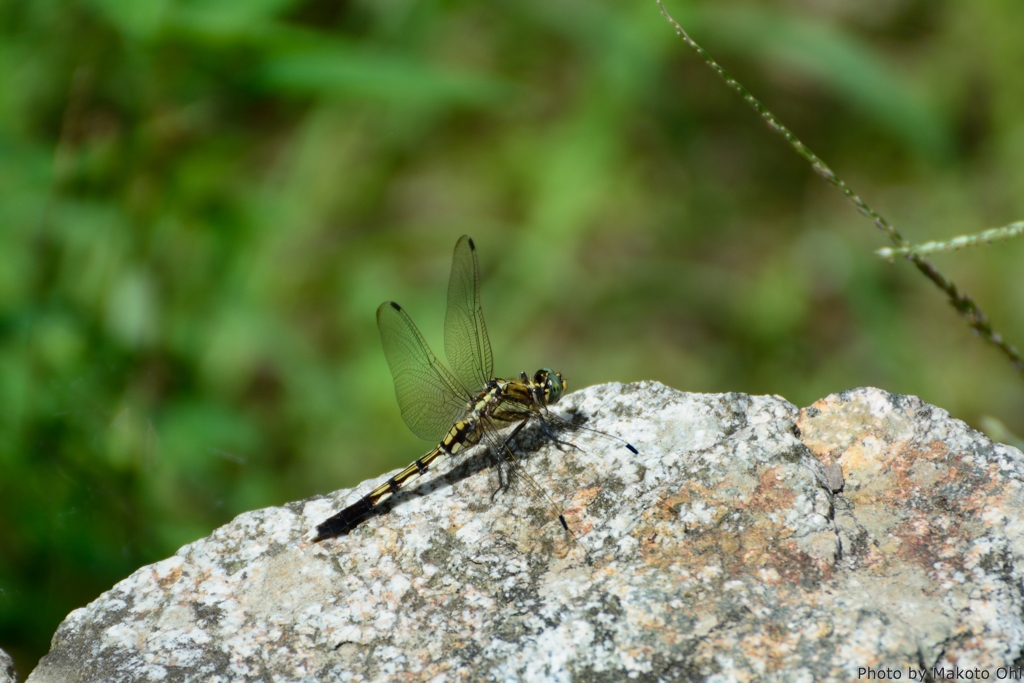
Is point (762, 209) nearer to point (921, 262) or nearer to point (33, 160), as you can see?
point (921, 262)

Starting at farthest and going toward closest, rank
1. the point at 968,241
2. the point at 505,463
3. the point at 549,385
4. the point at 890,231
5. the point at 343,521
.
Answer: the point at 549,385 < the point at 505,463 < the point at 343,521 < the point at 890,231 < the point at 968,241

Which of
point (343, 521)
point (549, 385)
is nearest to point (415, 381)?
point (549, 385)

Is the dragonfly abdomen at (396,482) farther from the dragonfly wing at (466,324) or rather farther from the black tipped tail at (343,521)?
the dragonfly wing at (466,324)

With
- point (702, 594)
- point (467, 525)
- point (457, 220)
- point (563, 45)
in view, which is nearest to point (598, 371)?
point (457, 220)

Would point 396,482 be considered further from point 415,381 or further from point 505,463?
point 415,381

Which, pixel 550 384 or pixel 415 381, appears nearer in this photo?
pixel 550 384

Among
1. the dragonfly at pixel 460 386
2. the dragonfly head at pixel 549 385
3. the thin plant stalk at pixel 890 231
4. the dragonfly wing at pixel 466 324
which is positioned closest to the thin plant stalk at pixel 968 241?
the thin plant stalk at pixel 890 231

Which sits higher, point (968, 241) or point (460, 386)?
point (460, 386)
